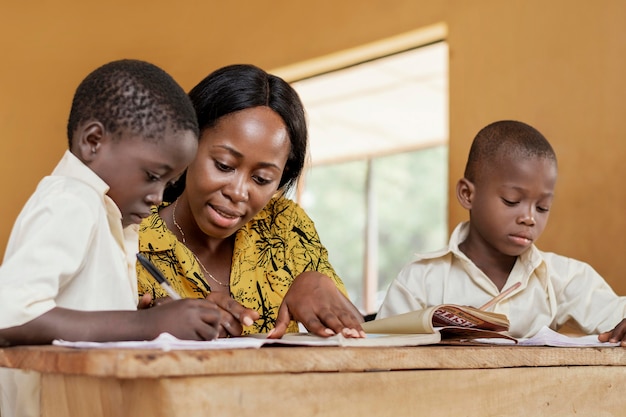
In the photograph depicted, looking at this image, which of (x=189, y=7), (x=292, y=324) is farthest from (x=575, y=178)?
(x=189, y=7)

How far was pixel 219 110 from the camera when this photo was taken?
6.41 feet

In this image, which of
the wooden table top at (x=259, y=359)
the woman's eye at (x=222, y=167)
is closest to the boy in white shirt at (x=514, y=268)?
the woman's eye at (x=222, y=167)

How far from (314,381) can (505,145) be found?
1.45 m

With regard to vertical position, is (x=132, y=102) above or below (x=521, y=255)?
above

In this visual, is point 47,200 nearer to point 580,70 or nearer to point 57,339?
point 57,339

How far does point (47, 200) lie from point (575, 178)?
90.3 inches

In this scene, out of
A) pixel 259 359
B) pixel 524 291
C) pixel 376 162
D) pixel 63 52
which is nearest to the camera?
pixel 259 359

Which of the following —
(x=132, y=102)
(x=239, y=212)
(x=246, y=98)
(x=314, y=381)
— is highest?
(x=246, y=98)

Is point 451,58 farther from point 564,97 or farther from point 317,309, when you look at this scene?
point 317,309

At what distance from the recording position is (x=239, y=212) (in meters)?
1.88

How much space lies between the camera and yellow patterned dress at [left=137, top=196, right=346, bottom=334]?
191 cm

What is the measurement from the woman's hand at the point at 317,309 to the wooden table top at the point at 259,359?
17 centimetres

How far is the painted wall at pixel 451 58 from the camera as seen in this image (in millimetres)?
3025

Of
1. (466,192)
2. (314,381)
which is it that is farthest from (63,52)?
(314,381)
